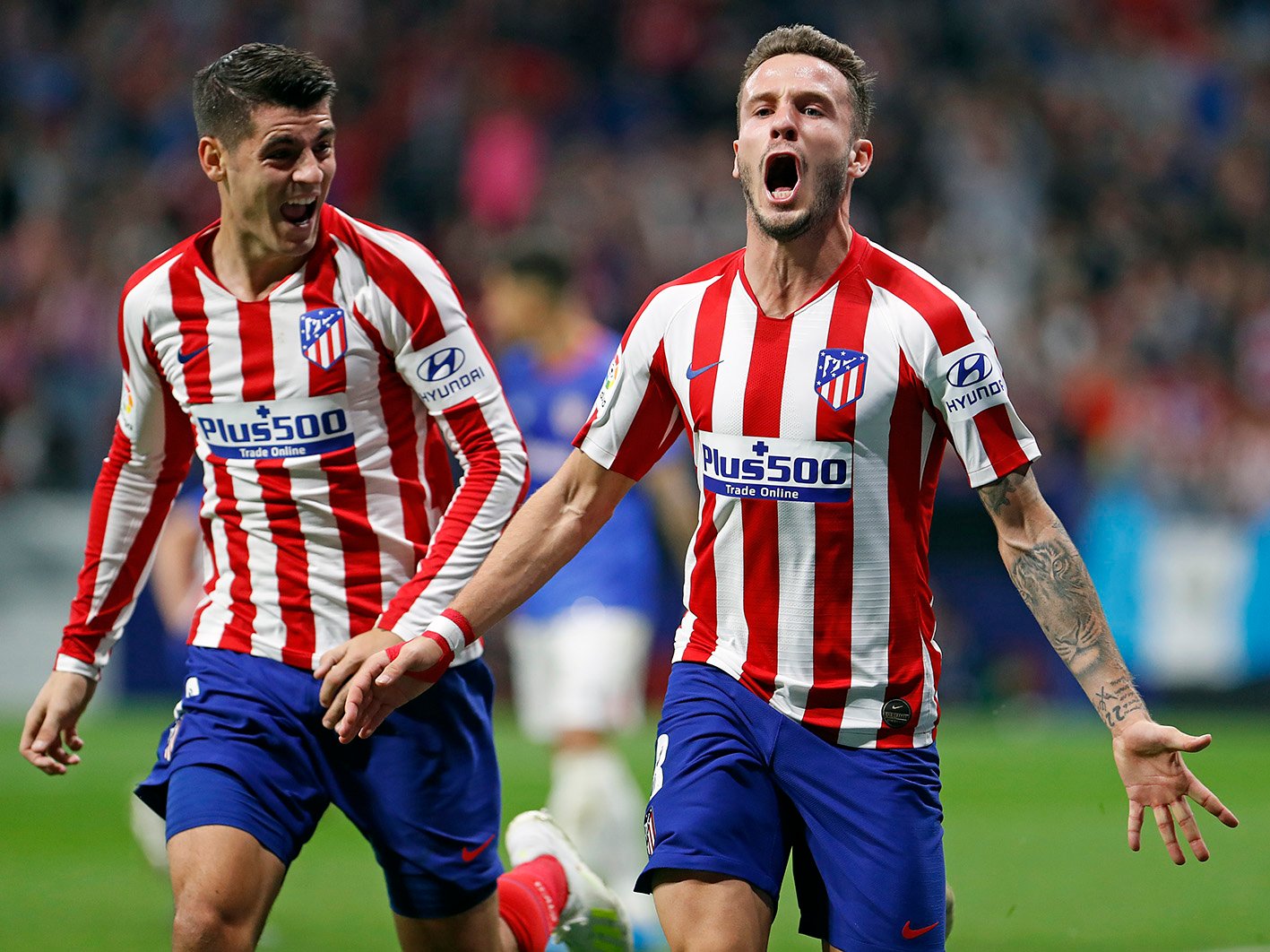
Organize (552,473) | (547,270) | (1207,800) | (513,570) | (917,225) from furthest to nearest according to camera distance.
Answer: (917,225) < (552,473) < (547,270) < (513,570) < (1207,800)

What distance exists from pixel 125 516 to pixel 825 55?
7.09 ft

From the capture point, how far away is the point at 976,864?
859 centimetres

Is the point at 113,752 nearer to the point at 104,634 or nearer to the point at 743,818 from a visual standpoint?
the point at 104,634

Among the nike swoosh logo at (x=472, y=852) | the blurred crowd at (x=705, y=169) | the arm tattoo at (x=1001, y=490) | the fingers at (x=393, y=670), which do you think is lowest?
the nike swoosh logo at (x=472, y=852)

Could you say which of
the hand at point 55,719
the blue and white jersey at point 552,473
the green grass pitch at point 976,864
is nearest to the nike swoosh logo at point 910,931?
the hand at point 55,719

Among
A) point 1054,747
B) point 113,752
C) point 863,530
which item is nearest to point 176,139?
point 113,752

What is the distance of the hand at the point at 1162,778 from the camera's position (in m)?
3.49

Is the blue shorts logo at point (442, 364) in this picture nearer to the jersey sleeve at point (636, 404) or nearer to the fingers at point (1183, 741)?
the jersey sleeve at point (636, 404)

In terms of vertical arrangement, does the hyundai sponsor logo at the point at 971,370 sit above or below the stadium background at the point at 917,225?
below

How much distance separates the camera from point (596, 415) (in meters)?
4.14

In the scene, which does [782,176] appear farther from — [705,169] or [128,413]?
[705,169]

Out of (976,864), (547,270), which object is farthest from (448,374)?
(976,864)

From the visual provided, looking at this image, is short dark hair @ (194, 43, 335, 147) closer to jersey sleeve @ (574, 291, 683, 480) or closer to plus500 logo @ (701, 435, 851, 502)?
jersey sleeve @ (574, 291, 683, 480)

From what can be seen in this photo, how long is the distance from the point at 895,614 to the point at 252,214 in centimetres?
183
